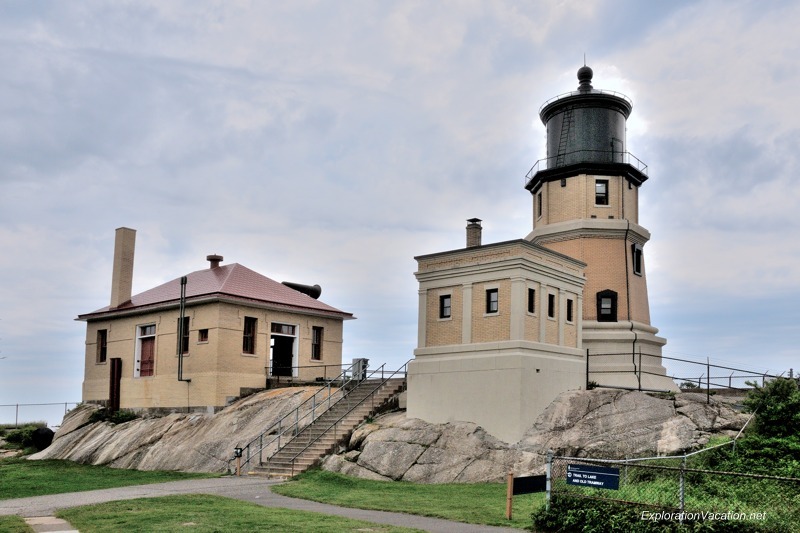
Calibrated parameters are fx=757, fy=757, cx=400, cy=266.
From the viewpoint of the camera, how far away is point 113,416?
37.2 metres

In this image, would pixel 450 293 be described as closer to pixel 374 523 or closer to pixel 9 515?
pixel 374 523

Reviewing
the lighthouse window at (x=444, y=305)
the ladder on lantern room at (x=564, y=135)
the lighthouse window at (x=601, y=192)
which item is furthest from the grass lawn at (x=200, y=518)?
the ladder on lantern room at (x=564, y=135)

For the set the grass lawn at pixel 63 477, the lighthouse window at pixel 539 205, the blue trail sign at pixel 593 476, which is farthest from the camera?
the lighthouse window at pixel 539 205

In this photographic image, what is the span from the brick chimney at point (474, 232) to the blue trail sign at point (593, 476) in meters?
16.1

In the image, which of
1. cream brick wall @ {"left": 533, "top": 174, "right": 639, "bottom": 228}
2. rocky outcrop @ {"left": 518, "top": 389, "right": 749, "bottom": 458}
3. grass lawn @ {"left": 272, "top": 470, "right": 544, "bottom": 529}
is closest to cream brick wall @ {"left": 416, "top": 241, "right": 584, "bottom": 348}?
rocky outcrop @ {"left": 518, "top": 389, "right": 749, "bottom": 458}

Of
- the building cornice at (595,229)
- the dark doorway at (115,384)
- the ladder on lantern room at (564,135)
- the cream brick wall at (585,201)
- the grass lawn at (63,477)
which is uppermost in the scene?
the ladder on lantern room at (564,135)

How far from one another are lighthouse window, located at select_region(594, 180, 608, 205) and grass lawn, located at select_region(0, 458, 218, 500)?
67.2 feet

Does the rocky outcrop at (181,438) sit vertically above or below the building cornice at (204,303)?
below

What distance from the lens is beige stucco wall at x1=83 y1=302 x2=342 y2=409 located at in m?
33.5

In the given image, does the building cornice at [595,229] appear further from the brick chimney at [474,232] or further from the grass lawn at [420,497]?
the grass lawn at [420,497]

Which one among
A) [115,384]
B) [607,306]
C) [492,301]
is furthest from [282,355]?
[607,306]

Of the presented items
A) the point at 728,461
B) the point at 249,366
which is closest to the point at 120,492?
the point at 249,366

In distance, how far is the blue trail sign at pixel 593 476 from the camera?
1426 centimetres

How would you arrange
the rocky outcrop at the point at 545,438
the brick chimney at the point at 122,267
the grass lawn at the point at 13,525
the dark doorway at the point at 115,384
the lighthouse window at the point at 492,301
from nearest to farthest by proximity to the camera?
the grass lawn at the point at 13,525
the rocky outcrop at the point at 545,438
the lighthouse window at the point at 492,301
the dark doorway at the point at 115,384
the brick chimney at the point at 122,267
